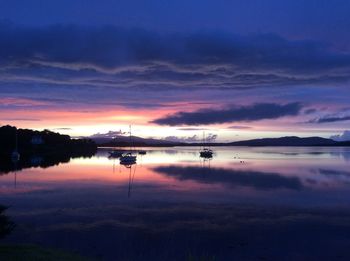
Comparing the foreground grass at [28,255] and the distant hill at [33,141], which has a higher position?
the distant hill at [33,141]

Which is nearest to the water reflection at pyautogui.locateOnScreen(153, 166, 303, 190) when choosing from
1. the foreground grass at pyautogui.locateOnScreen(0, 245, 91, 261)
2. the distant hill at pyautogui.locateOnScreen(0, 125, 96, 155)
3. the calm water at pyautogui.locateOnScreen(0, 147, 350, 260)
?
the calm water at pyautogui.locateOnScreen(0, 147, 350, 260)

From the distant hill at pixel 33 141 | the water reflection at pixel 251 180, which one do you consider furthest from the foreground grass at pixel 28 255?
the distant hill at pixel 33 141

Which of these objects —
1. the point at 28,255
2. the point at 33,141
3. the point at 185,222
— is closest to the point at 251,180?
the point at 185,222

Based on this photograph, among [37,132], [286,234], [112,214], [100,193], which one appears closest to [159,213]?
[112,214]

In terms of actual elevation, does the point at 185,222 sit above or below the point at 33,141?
below

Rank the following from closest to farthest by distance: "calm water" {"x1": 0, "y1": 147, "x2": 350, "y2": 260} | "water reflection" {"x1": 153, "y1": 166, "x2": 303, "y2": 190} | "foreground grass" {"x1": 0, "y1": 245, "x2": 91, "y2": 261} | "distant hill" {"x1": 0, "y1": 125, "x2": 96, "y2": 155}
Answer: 1. "foreground grass" {"x1": 0, "y1": 245, "x2": 91, "y2": 261}
2. "calm water" {"x1": 0, "y1": 147, "x2": 350, "y2": 260}
3. "water reflection" {"x1": 153, "y1": 166, "x2": 303, "y2": 190}
4. "distant hill" {"x1": 0, "y1": 125, "x2": 96, "y2": 155}

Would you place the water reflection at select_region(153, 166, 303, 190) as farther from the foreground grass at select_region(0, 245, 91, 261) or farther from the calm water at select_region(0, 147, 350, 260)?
the foreground grass at select_region(0, 245, 91, 261)

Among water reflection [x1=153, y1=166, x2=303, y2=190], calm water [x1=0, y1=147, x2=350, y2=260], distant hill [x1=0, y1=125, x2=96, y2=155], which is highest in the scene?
distant hill [x1=0, y1=125, x2=96, y2=155]

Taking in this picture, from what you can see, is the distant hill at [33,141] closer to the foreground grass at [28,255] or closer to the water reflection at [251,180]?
the water reflection at [251,180]

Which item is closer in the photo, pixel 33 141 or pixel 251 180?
pixel 251 180

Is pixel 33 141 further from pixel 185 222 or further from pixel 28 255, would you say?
pixel 28 255

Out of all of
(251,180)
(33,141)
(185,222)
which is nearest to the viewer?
(185,222)

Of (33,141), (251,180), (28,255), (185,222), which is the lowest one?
(185,222)

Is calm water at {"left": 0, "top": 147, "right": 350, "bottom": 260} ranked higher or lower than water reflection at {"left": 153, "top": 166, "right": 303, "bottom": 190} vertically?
lower
